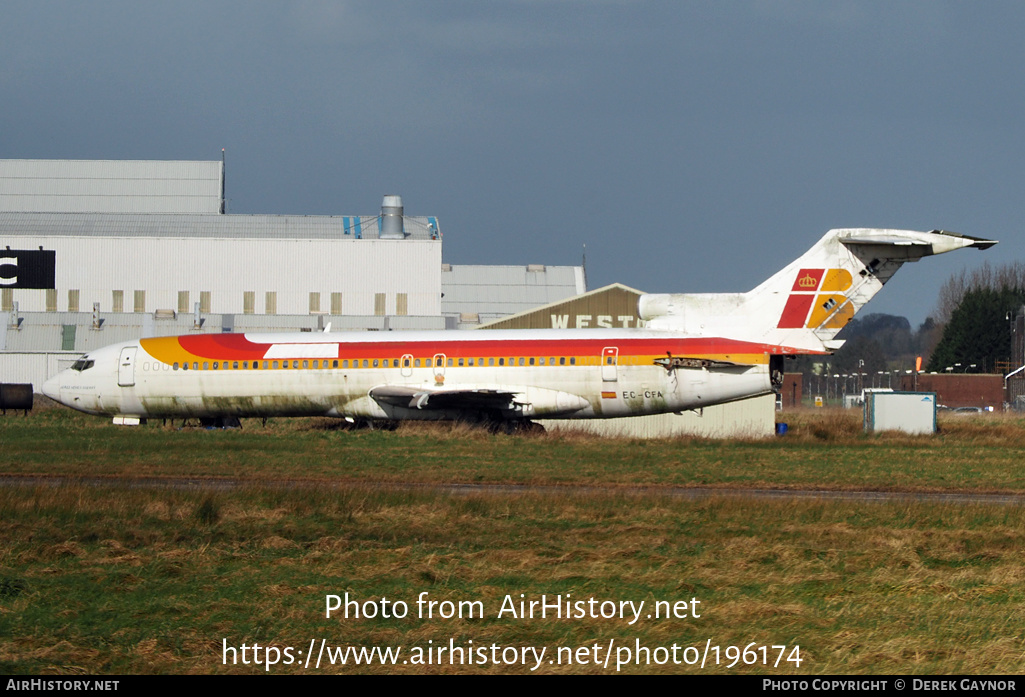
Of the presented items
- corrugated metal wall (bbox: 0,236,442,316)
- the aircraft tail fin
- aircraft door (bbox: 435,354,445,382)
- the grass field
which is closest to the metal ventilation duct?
corrugated metal wall (bbox: 0,236,442,316)

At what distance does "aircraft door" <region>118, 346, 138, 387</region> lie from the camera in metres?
35.7

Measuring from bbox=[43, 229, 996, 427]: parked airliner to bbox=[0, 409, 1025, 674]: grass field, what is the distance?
8550mm

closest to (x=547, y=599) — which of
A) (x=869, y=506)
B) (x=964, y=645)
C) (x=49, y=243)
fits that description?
(x=964, y=645)

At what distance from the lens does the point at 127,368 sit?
118ft

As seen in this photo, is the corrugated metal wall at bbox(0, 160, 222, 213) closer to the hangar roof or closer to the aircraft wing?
the hangar roof

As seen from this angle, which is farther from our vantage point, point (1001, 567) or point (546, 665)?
point (1001, 567)

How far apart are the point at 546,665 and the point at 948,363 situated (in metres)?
100

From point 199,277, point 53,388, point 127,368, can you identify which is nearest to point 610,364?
point 127,368

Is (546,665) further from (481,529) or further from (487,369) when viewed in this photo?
(487,369)

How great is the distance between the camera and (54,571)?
1242 centimetres

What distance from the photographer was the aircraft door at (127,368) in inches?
1405

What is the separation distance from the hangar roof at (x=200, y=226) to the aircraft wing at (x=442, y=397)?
32429 mm

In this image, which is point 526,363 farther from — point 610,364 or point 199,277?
point 199,277

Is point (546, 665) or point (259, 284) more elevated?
point (259, 284)
